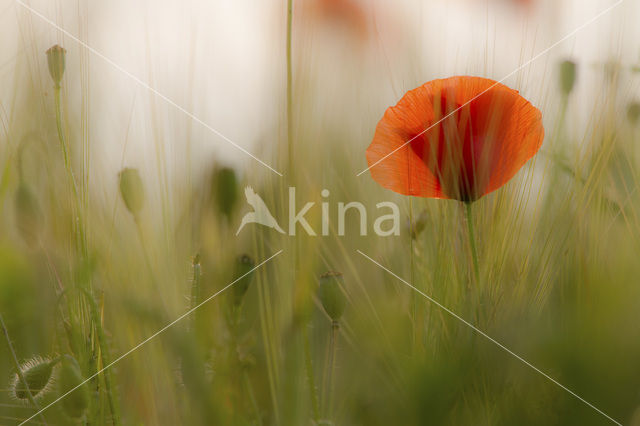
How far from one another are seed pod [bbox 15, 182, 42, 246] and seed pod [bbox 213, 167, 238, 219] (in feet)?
0.48

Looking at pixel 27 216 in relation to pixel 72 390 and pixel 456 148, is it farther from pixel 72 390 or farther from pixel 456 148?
pixel 456 148

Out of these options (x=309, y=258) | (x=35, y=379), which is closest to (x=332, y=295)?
(x=309, y=258)

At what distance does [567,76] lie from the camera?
42cm

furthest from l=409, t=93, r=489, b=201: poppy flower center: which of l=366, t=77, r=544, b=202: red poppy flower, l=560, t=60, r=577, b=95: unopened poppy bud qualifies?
l=560, t=60, r=577, b=95: unopened poppy bud

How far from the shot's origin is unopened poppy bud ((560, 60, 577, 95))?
0.41 meters

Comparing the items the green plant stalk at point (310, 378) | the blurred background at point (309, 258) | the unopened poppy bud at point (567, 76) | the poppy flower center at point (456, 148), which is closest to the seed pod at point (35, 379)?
the blurred background at point (309, 258)

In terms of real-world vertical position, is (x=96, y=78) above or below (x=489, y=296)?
above

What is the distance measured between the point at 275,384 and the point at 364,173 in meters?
0.15

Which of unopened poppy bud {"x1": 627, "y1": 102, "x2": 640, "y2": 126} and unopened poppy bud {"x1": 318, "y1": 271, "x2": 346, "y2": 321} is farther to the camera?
unopened poppy bud {"x1": 627, "y1": 102, "x2": 640, "y2": 126}

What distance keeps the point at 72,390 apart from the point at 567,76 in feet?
1.29

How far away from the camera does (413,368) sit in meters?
0.30

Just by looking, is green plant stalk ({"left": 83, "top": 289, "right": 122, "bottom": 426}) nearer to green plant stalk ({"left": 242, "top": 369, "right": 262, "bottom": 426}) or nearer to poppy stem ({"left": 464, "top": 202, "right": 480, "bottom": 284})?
green plant stalk ({"left": 242, "top": 369, "right": 262, "bottom": 426})

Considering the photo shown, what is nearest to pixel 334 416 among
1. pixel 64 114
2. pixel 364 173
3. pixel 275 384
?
pixel 275 384

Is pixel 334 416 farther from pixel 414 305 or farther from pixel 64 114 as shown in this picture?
pixel 64 114
